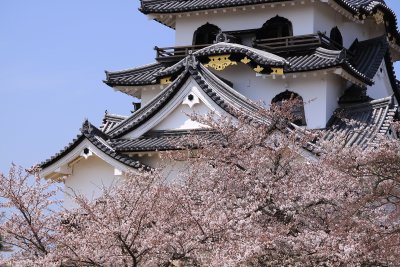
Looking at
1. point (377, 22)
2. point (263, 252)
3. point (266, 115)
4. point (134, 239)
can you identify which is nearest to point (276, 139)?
point (266, 115)

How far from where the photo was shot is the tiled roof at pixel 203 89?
62.2 ft

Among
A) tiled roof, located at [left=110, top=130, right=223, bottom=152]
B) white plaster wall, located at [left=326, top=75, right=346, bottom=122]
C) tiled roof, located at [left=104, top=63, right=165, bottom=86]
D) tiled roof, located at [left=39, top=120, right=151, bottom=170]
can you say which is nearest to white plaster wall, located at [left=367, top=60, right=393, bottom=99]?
white plaster wall, located at [left=326, top=75, right=346, bottom=122]

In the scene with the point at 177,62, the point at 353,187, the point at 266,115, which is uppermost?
the point at 177,62

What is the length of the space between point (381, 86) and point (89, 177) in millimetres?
9767

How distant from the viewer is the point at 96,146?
1911 cm

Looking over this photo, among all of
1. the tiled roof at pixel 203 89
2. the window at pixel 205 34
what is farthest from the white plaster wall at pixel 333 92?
the window at pixel 205 34

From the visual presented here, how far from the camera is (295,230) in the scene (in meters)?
12.7

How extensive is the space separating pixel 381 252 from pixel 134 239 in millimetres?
3579

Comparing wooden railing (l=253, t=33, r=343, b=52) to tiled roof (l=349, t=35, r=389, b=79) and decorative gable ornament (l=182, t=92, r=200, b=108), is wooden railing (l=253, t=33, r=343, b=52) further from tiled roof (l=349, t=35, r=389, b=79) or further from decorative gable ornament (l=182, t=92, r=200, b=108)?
decorative gable ornament (l=182, t=92, r=200, b=108)

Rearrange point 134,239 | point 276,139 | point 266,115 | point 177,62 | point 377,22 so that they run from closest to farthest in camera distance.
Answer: point 134,239, point 276,139, point 266,115, point 177,62, point 377,22

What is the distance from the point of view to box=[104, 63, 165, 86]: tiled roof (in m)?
22.4

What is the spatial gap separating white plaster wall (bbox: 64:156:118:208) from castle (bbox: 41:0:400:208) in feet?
0.08

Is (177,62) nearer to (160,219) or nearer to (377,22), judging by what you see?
(377,22)

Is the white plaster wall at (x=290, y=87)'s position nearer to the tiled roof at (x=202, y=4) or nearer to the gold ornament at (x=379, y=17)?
the tiled roof at (x=202, y=4)
